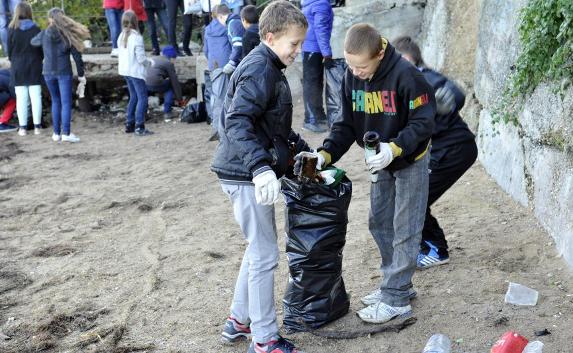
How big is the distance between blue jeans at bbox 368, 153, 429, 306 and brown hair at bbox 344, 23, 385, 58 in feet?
2.20

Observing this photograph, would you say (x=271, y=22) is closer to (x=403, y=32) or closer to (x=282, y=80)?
(x=282, y=80)

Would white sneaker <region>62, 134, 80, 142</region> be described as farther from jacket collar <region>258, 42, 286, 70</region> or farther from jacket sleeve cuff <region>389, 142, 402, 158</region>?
jacket sleeve cuff <region>389, 142, 402, 158</region>

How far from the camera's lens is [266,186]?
3.21 metres

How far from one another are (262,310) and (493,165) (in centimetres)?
353

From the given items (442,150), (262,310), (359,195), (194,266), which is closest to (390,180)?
(442,150)

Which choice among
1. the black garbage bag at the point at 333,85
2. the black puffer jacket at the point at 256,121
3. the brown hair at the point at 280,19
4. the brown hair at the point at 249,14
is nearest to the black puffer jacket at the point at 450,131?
the black puffer jacket at the point at 256,121

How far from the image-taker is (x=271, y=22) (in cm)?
341

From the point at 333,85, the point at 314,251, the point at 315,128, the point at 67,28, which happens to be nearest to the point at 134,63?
the point at 67,28

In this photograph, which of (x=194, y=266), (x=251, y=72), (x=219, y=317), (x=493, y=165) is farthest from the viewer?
(x=493, y=165)

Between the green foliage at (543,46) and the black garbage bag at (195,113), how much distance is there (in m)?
6.07

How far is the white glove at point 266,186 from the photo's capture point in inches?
127

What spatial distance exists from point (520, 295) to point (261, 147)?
1871 mm

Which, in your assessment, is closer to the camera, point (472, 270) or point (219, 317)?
point (219, 317)

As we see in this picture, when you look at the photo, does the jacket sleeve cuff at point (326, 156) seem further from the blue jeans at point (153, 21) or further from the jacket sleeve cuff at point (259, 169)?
the blue jeans at point (153, 21)
